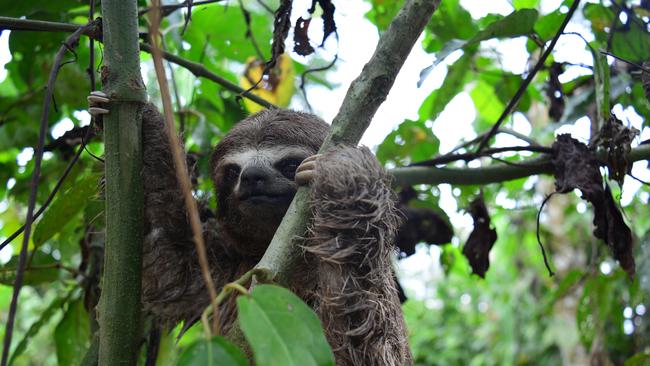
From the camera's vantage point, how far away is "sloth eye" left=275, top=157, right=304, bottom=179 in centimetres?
499

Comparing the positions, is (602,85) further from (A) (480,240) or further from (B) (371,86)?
(B) (371,86)

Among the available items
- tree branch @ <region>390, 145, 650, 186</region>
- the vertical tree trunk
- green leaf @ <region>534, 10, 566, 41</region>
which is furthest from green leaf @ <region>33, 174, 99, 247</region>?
green leaf @ <region>534, 10, 566, 41</region>

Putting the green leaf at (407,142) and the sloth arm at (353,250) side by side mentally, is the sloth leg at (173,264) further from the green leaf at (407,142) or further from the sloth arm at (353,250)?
the green leaf at (407,142)

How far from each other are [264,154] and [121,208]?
231 centimetres

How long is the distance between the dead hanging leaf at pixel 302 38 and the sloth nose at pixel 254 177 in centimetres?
89

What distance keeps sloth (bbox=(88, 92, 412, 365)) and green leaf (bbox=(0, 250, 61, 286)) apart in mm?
734

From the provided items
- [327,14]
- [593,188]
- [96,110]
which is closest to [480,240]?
[593,188]

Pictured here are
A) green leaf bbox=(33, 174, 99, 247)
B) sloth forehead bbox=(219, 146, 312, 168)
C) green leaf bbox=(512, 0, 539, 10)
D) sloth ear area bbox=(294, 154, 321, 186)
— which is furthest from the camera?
green leaf bbox=(512, 0, 539, 10)

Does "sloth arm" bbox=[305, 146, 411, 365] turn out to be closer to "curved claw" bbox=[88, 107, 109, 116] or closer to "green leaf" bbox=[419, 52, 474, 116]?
"curved claw" bbox=[88, 107, 109, 116]

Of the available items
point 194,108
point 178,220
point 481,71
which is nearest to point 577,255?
point 481,71

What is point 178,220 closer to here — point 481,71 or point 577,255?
point 481,71

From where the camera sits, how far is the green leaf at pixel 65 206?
454cm

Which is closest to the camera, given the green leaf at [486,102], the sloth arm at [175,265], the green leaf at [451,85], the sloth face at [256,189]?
the sloth face at [256,189]

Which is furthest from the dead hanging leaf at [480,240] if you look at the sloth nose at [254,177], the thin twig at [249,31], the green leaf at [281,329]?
the green leaf at [281,329]
